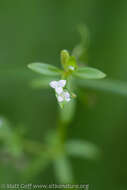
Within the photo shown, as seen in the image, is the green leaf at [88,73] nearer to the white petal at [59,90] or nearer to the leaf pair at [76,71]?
the leaf pair at [76,71]

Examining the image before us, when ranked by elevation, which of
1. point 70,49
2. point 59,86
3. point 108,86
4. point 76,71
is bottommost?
point 108,86

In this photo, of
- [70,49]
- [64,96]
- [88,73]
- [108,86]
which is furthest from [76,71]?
[70,49]

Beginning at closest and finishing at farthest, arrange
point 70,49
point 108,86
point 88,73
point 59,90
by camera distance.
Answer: point 59,90 < point 88,73 < point 108,86 < point 70,49

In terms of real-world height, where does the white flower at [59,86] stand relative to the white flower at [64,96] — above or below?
above

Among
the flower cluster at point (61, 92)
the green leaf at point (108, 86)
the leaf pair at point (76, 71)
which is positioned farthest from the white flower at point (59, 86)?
the green leaf at point (108, 86)

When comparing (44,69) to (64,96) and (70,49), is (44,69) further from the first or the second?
(70,49)

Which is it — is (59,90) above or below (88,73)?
below

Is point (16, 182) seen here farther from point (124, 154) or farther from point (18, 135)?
point (124, 154)

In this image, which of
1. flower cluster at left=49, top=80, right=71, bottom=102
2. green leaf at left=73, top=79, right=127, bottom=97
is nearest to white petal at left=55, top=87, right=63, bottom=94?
flower cluster at left=49, top=80, right=71, bottom=102

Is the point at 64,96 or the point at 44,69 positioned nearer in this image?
the point at 64,96

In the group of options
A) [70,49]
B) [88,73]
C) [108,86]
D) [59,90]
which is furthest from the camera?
[70,49]
